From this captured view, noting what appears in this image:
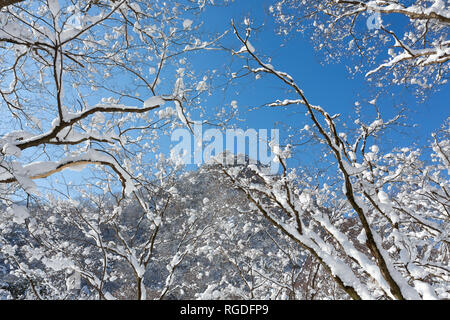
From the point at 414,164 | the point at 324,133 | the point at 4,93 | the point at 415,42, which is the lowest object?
the point at 324,133

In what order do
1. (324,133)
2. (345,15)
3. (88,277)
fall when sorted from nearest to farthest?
(324,133) < (345,15) < (88,277)

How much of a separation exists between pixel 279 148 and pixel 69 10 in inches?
141

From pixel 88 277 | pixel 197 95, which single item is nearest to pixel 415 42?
pixel 197 95

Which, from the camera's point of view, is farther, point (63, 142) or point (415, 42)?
point (415, 42)

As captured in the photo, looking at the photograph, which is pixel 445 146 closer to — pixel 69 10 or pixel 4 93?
pixel 69 10

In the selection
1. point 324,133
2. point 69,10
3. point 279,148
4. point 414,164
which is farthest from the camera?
point 414,164

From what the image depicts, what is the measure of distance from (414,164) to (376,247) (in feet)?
13.8

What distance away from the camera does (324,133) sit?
Result: 3.27m

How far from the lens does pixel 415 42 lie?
371 cm

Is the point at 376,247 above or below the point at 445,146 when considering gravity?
below

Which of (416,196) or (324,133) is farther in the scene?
(416,196)

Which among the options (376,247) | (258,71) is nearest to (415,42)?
(258,71)

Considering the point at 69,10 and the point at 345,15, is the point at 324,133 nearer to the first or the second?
the point at 345,15

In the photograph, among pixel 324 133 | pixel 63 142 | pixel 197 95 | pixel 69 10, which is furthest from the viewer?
pixel 197 95
